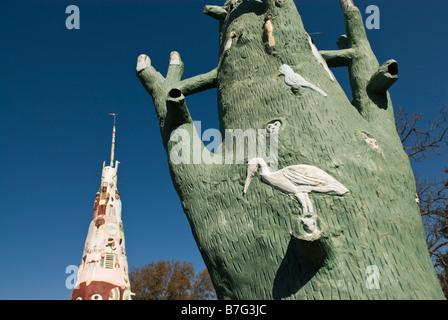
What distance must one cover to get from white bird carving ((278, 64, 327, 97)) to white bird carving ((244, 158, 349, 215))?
823 millimetres

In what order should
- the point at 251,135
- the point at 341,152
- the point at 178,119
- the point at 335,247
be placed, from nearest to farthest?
the point at 335,247 → the point at 341,152 → the point at 251,135 → the point at 178,119

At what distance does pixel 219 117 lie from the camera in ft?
12.0

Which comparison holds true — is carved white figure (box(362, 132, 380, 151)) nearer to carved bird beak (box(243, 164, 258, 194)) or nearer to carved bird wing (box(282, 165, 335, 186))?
carved bird wing (box(282, 165, 335, 186))

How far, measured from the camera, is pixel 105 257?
39.2ft

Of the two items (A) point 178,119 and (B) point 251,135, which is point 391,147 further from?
(A) point 178,119

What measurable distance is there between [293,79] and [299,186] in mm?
1095

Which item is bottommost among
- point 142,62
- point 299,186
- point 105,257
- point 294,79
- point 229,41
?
point 299,186

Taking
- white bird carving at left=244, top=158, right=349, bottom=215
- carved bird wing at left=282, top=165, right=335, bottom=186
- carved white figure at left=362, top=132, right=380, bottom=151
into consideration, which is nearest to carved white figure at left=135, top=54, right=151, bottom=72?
white bird carving at left=244, top=158, right=349, bottom=215

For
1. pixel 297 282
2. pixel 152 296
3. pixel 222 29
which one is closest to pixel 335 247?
pixel 297 282

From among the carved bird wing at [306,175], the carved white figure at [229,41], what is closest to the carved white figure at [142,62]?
the carved white figure at [229,41]

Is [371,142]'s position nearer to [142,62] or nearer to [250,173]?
[250,173]

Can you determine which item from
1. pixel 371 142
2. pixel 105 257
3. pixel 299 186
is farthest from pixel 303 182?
pixel 105 257
